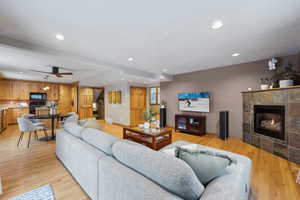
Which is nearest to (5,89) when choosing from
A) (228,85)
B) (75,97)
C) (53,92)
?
(53,92)

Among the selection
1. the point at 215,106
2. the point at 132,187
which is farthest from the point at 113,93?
the point at 132,187

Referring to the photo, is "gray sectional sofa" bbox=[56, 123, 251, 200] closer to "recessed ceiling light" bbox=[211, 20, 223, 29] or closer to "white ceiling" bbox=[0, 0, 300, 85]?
"white ceiling" bbox=[0, 0, 300, 85]

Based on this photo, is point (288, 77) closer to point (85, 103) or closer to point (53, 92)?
point (85, 103)

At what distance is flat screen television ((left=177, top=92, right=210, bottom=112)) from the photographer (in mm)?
4340

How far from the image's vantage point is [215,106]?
4246 mm

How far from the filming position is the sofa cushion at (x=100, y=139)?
1364 mm

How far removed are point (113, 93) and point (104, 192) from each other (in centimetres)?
569

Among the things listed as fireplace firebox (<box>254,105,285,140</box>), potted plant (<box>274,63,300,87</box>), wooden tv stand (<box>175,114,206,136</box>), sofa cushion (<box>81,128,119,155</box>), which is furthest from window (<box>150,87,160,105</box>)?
sofa cushion (<box>81,128,119,155</box>)

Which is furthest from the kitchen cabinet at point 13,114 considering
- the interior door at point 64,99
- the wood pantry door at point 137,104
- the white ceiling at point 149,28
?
the wood pantry door at point 137,104

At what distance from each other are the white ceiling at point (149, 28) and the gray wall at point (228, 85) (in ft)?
1.98

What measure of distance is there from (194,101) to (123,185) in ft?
13.5

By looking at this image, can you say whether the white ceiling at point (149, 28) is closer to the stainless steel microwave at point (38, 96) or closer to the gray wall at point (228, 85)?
the gray wall at point (228, 85)

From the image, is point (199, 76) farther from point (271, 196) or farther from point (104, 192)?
point (104, 192)

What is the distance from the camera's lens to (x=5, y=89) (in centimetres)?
580
